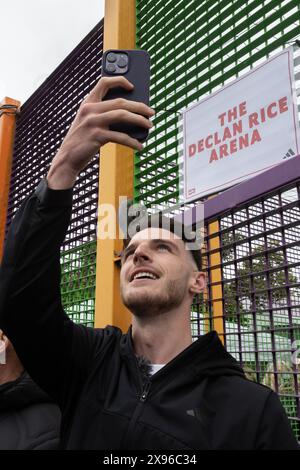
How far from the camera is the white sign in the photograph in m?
2.20

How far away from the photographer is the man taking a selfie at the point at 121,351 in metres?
1.19

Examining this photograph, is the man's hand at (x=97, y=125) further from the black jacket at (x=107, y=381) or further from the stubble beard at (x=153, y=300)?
the stubble beard at (x=153, y=300)

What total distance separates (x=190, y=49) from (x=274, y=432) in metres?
2.88

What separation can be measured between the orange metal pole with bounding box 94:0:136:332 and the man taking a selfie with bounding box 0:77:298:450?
1.29 meters

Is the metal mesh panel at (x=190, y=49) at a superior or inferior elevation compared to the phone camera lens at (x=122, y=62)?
superior

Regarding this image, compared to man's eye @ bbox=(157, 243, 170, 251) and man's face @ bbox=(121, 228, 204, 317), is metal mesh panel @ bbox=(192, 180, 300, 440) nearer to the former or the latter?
man's face @ bbox=(121, 228, 204, 317)

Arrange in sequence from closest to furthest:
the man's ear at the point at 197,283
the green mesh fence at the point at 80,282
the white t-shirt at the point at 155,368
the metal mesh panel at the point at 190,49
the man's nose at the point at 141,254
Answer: the white t-shirt at the point at 155,368 → the man's nose at the point at 141,254 → the man's ear at the point at 197,283 → the metal mesh panel at the point at 190,49 → the green mesh fence at the point at 80,282

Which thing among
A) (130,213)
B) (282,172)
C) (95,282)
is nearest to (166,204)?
(130,213)

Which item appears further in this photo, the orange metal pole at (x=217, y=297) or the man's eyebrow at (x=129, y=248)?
the orange metal pole at (x=217, y=297)

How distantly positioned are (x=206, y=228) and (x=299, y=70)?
1077 mm

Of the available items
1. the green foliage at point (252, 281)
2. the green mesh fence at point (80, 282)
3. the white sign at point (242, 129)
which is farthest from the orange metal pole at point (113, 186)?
the green foliage at point (252, 281)

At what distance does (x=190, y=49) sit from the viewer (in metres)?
3.18

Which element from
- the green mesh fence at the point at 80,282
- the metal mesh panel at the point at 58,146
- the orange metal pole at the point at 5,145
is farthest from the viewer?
the orange metal pole at the point at 5,145

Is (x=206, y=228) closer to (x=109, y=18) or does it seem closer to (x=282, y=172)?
(x=282, y=172)
